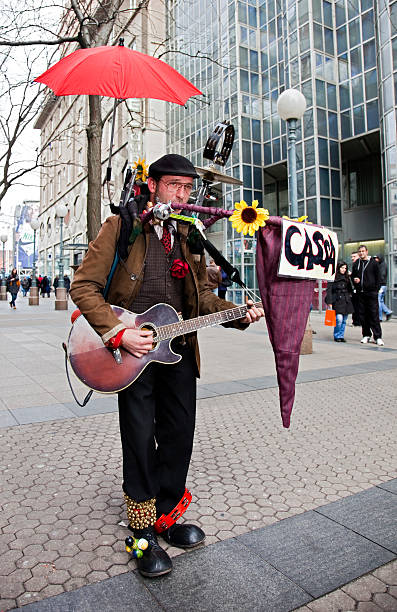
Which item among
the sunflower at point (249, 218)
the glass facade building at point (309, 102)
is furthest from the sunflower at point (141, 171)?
the glass facade building at point (309, 102)

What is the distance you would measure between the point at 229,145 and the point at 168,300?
1119 millimetres

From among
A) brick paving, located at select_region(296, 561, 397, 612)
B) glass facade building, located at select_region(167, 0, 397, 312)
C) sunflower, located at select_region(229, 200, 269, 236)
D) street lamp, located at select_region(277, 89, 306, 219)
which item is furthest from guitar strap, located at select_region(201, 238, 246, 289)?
glass facade building, located at select_region(167, 0, 397, 312)

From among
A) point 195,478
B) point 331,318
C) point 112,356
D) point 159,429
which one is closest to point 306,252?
point 112,356

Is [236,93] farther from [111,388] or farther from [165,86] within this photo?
[111,388]

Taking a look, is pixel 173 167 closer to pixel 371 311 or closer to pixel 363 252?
pixel 363 252

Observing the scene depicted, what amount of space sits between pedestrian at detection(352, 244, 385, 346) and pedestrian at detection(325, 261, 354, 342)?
1.02 feet

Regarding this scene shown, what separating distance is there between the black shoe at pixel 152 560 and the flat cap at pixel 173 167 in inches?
72.4

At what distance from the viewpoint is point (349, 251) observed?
87.2ft

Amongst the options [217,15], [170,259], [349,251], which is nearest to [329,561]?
[170,259]

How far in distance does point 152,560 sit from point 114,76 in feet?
10.8

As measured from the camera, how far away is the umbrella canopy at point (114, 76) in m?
3.62

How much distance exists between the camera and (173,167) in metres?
2.47

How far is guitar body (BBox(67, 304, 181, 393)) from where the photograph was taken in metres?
2.38

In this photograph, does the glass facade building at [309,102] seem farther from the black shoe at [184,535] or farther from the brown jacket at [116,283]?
the black shoe at [184,535]
